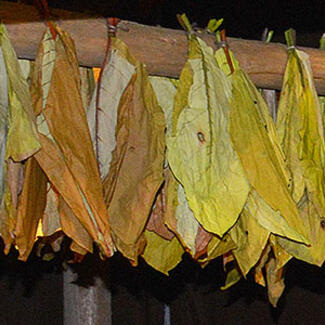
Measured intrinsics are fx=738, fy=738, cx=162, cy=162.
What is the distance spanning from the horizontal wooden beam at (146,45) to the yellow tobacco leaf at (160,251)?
264 millimetres

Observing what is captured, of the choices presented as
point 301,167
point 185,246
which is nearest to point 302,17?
point 301,167

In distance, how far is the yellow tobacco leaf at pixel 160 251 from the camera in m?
1.18

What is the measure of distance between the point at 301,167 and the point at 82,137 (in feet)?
1.24

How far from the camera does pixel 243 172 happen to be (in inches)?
43.7

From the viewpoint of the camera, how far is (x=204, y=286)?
253 cm

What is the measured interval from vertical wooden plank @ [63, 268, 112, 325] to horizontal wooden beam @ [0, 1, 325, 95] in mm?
981

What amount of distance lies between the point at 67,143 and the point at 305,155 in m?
0.41

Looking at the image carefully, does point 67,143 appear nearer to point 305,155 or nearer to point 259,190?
point 259,190

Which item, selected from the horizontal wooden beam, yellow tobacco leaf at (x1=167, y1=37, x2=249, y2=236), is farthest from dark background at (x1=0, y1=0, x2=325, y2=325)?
yellow tobacco leaf at (x1=167, y1=37, x2=249, y2=236)

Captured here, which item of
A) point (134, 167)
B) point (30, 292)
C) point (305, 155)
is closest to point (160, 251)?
point (134, 167)

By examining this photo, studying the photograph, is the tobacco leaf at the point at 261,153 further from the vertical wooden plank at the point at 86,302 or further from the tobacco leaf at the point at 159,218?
the vertical wooden plank at the point at 86,302

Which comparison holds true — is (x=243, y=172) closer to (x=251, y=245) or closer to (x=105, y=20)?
(x=251, y=245)

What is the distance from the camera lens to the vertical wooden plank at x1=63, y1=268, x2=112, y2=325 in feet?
6.68

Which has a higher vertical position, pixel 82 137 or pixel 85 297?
pixel 82 137
